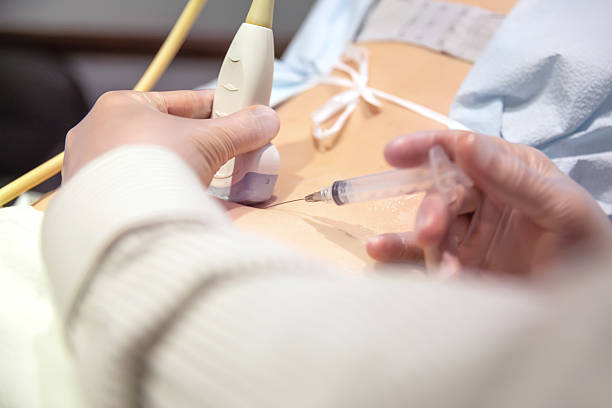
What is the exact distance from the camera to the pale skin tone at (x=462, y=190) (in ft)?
1.25

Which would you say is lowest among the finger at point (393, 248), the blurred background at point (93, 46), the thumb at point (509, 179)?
the blurred background at point (93, 46)

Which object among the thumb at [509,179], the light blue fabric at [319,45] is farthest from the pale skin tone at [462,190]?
the light blue fabric at [319,45]

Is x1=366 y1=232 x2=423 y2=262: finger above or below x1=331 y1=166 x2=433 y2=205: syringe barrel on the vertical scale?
below

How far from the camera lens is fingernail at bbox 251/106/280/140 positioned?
1.70 feet

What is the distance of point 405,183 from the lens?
441mm

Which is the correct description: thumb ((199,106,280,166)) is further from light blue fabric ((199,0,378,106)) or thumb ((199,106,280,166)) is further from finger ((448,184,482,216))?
light blue fabric ((199,0,378,106))

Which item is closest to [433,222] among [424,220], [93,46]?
[424,220]

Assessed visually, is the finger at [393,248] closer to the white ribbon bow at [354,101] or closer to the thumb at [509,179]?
the thumb at [509,179]

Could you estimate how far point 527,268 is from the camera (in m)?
0.40

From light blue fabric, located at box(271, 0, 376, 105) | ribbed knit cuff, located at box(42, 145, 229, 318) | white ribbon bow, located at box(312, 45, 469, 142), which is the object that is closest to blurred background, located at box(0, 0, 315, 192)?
light blue fabric, located at box(271, 0, 376, 105)

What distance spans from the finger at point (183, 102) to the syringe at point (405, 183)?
17 centimetres

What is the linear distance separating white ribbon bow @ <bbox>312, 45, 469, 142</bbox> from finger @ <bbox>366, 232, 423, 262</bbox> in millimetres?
280

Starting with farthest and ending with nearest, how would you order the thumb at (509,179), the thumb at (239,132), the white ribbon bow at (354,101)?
the white ribbon bow at (354,101) < the thumb at (239,132) < the thumb at (509,179)

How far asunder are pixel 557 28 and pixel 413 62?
0.23m
